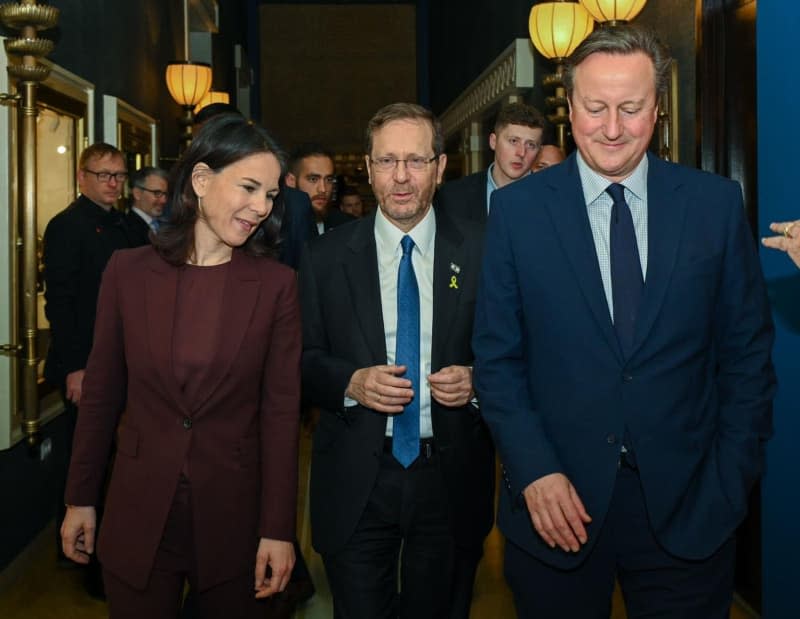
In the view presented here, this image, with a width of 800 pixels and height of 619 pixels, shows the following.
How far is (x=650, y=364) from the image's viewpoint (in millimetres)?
1961

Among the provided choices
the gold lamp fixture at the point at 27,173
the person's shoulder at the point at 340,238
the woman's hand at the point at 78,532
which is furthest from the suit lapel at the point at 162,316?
the gold lamp fixture at the point at 27,173

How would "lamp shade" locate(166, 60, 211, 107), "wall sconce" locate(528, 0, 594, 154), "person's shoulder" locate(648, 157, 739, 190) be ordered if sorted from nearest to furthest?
1. "person's shoulder" locate(648, 157, 739, 190)
2. "wall sconce" locate(528, 0, 594, 154)
3. "lamp shade" locate(166, 60, 211, 107)

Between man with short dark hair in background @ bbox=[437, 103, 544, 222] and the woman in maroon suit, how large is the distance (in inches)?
80.2

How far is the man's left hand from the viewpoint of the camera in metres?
2.34

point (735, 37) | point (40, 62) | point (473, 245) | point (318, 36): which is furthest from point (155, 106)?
point (318, 36)

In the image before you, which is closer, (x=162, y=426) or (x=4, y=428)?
(x=162, y=426)

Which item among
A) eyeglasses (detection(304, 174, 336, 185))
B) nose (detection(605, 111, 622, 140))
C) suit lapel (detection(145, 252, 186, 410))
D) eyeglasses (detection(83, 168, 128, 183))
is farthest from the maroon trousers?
eyeglasses (detection(304, 174, 336, 185))

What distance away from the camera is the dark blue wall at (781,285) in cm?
316

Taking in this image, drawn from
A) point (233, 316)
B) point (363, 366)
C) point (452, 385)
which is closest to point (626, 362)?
point (452, 385)

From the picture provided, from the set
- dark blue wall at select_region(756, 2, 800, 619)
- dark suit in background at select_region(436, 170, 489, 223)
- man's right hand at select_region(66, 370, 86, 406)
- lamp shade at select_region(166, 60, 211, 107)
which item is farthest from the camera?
lamp shade at select_region(166, 60, 211, 107)

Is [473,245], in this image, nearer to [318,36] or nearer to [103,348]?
[103,348]

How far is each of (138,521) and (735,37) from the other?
10.2 ft

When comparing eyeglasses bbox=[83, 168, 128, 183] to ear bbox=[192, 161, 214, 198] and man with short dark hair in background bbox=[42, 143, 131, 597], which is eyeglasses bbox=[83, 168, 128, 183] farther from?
ear bbox=[192, 161, 214, 198]

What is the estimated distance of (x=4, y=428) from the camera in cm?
434
